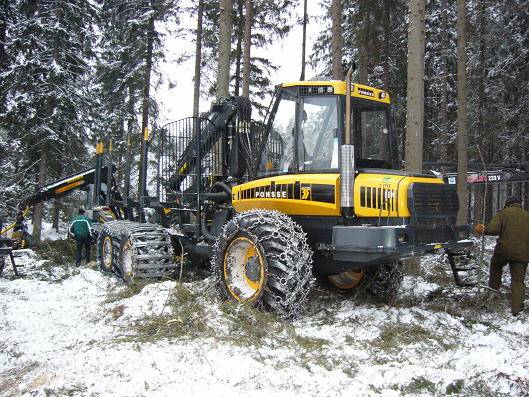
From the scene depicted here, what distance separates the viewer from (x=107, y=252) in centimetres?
1055

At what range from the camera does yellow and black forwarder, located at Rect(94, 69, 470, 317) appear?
19.4 feet

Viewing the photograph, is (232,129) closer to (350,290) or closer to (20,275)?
(350,290)

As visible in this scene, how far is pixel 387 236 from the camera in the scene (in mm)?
5594

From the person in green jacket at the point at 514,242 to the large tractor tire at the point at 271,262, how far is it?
2855 mm

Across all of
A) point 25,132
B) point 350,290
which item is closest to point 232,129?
point 350,290

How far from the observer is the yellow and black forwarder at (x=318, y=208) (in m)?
5.91

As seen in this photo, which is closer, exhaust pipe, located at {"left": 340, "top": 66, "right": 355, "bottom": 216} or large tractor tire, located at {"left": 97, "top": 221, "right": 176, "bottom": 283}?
exhaust pipe, located at {"left": 340, "top": 66, "right": 355, "bottom": 216}

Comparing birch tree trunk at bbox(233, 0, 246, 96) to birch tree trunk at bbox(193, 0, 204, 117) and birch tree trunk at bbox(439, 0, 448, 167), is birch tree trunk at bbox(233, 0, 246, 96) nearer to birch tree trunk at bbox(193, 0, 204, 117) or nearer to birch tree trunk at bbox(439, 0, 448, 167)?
birch tree trunk at bbox(193, 0, 204, 117)

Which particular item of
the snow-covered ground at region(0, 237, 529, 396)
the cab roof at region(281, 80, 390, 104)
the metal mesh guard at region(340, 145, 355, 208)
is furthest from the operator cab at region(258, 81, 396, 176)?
the snow-covered ground at region(0, 237, 529, 396)

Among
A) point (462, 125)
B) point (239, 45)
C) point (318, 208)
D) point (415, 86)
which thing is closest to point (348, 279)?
point (318, 208)

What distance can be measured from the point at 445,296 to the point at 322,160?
123 inches

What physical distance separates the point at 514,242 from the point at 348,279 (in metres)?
2.51

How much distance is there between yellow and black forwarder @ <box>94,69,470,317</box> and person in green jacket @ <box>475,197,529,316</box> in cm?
78

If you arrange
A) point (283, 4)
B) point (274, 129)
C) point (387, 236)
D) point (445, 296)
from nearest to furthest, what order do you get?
point (387, 236), point (274, 129), point (445, 296), point (283, 4)
